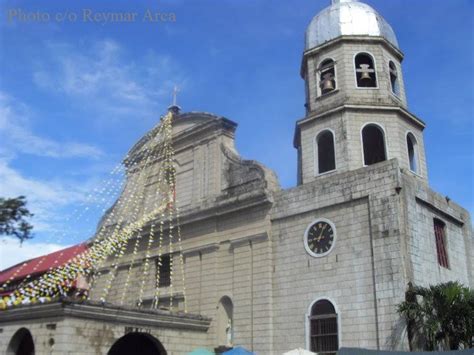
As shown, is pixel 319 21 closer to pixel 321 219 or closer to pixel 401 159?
pixel 401 159

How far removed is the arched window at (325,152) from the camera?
19531 mm

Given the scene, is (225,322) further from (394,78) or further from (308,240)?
(394,78)

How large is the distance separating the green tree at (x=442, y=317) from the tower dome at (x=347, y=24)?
11.2 metres

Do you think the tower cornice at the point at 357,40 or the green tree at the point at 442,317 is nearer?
the green tree at the point at 442,317

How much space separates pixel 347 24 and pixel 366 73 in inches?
105

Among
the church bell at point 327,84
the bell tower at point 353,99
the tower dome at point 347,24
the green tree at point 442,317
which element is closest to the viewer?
the green tree at point 442,317

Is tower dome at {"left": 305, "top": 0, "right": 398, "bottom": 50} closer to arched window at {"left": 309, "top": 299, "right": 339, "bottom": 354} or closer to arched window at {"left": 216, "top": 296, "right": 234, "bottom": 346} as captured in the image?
arched window at {"left": 309, "top": 299, "right": 339, "bottom": 354}

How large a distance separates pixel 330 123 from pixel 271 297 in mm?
6917

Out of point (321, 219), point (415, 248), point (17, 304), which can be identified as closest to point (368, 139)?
point (321, 219)

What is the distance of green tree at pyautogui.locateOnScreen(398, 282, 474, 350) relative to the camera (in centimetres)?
1370

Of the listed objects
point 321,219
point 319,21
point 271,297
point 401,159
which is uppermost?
point 319,21

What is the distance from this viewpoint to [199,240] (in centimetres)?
2097

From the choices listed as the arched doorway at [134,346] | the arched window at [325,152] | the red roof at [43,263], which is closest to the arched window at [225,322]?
the arched doorway at [134,346]

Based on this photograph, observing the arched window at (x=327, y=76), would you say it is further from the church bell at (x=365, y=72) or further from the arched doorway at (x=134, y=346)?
the arched doorway at (x=134, y=346)
